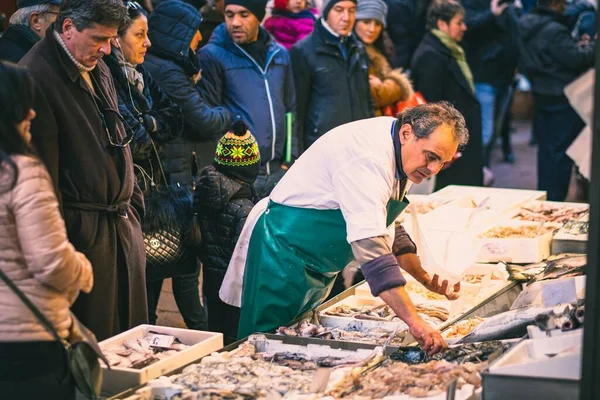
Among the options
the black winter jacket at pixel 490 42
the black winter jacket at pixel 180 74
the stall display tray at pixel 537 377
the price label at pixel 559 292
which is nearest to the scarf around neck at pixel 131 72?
the black winter jacket at pixel 180 74

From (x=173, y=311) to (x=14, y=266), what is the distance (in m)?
4.08

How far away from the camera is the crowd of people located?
10.7 feet

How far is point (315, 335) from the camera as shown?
4.18m

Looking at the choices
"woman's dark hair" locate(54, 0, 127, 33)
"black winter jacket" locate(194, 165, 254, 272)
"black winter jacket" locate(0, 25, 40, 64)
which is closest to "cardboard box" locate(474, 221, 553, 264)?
"black winter jacket" locate(194, 165, 254, 272)

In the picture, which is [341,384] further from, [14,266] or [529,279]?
[529,279]

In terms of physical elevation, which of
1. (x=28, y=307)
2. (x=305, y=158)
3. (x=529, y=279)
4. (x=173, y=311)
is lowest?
(x=173, y=311)

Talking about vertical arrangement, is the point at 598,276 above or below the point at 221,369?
above

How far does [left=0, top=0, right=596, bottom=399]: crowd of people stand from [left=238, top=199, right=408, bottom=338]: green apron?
372mm

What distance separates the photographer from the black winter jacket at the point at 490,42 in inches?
410

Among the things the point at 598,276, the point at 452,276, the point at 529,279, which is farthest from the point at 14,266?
the point at 529,279

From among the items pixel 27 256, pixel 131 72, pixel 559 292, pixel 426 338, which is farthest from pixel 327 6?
pixel 27 256

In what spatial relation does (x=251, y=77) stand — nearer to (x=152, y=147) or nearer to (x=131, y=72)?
(x=131, y=72)

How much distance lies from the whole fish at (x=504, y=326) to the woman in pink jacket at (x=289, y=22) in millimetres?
4648

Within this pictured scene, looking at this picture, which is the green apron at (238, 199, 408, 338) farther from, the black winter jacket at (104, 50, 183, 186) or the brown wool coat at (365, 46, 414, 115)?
the brown wool coat at (365, 46, 414, 115)
